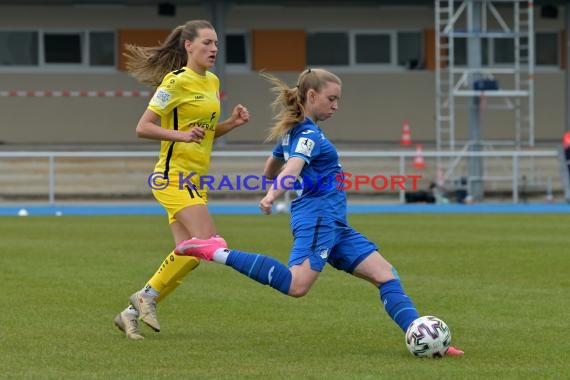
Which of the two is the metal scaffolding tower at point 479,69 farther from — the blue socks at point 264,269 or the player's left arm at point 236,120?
the blue socks at point 264,269

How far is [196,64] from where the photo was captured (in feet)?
29.0

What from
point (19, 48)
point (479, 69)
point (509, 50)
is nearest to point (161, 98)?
point (479, 69)

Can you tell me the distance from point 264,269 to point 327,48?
2645 cm

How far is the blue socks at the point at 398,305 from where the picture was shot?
787cm

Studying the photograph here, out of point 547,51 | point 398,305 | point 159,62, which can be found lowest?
point 398,305

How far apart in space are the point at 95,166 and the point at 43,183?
1.15 m

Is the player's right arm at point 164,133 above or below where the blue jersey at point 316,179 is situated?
above

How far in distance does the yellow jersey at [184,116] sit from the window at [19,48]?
24.8m

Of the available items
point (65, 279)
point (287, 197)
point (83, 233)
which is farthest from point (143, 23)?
point (65, 279)

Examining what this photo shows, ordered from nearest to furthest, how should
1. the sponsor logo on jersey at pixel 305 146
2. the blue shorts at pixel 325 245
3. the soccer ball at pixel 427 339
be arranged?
1. the soccer ball at pixel 427 339
2. the sponsor logo on jersey at pixel 305 146
3. the blue shorts at pixel 325 245

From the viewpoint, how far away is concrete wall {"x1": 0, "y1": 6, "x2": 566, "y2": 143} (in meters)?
32.7

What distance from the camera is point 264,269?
7797 millimetres

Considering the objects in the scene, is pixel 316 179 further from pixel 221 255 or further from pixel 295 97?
pixel 221 255

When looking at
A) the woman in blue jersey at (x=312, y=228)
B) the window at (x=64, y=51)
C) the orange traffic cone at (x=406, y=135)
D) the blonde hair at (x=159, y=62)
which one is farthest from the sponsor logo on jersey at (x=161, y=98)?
the window at (x=64, y=51)
